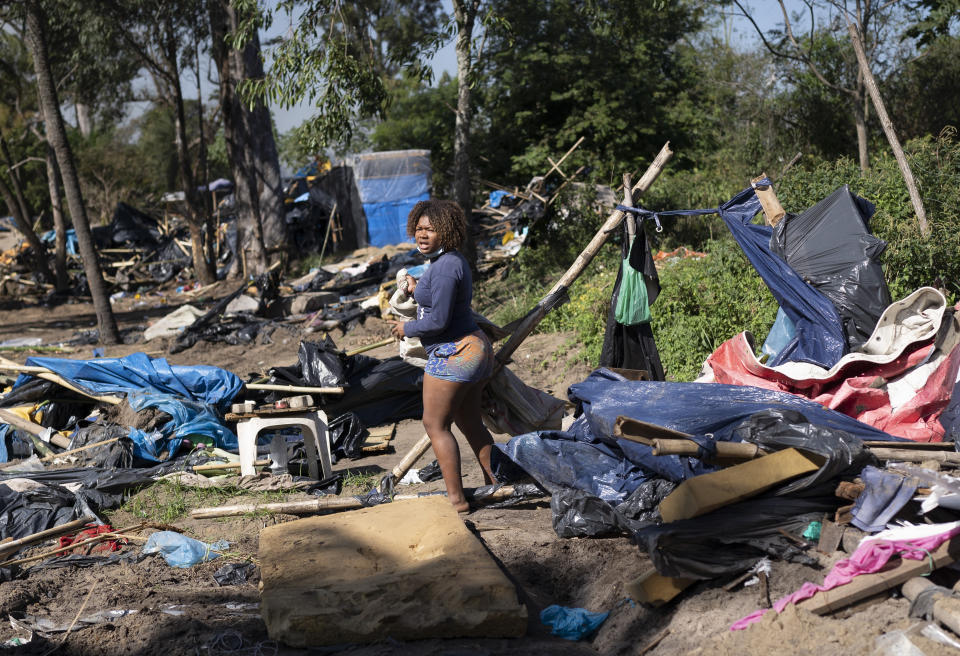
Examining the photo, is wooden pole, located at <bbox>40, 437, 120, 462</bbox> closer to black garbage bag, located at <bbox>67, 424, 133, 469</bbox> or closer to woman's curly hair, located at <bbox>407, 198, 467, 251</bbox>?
black garbage bag, located at <bbox>67, 424, 133, 469</bbox>

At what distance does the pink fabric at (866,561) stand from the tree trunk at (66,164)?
11.2 m

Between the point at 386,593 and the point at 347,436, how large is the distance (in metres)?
3.50

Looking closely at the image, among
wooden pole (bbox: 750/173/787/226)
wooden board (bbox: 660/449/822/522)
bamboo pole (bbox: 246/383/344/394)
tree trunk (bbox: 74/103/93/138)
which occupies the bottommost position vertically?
bamboo pole (bbox: 246/383/344/394)

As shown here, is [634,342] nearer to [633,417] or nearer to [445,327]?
[633,417]

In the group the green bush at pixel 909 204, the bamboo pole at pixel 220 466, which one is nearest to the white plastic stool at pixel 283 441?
the bamboo pole at pixel 220 466

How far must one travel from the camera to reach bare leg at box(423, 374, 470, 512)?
4254 millimetres

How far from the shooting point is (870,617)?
280 centimetres

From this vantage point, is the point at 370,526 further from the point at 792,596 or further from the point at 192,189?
the point at 192,189

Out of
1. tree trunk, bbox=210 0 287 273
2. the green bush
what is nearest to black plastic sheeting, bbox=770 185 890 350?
the green bush

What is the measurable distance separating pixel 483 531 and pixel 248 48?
592 inches

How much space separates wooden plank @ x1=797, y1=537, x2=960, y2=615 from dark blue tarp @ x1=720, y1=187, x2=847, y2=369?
224cm

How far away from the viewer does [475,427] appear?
4.73 metres

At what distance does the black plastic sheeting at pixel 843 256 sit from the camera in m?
5.10

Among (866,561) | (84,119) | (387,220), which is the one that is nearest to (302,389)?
(866,561)
